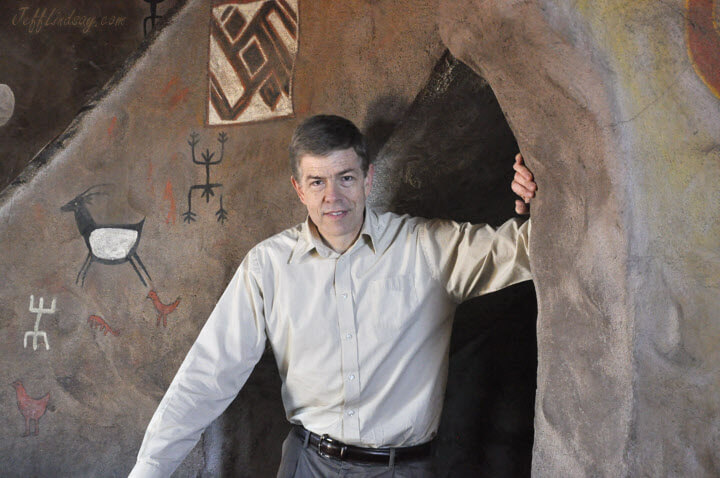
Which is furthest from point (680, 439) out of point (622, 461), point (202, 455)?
point (202, 455)

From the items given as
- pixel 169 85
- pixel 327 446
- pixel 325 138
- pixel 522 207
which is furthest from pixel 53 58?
pixel 522 207

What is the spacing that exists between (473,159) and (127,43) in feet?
7.05

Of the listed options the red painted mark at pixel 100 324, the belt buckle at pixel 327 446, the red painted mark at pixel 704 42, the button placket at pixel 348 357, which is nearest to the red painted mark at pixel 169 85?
the red painted mark at pixel 100 324

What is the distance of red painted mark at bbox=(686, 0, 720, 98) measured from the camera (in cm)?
119

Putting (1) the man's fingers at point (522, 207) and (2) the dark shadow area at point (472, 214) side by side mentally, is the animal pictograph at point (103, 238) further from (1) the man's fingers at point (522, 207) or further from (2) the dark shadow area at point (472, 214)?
(1) the man's fingers at point (522, 207)

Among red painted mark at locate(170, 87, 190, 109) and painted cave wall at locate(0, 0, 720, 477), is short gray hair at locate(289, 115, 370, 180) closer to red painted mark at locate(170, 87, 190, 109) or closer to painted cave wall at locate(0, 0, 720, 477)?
painted cave wall at locate(0, 0, 720, 477)

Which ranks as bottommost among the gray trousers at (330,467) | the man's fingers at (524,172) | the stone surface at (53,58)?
the gray trousers at (330,467)

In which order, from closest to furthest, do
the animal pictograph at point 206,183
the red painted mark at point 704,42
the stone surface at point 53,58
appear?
the red painted mark at point 704,42 < the animal pictograph at point 206,183 < the stone surface at point 53,58

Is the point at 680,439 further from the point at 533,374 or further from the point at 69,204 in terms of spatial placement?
the point at 69,204

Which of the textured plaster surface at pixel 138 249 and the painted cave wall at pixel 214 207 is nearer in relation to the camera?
the painted cave wall at pixel 214 207

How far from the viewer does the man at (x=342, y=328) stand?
70.2 inches

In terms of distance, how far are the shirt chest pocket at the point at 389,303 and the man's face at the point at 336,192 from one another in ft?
0.51

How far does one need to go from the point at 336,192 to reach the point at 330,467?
723 mm

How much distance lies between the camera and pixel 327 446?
181 centimetres
